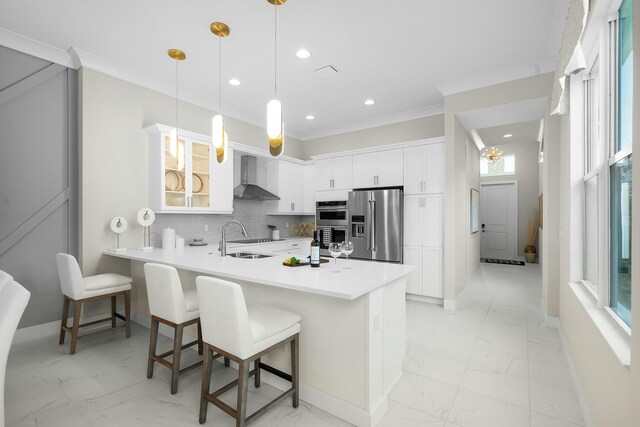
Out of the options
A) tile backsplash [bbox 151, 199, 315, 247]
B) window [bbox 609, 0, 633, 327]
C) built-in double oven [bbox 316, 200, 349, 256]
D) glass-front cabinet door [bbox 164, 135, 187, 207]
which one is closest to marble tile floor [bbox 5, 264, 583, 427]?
window [bbox 609, 0, 633, 327]

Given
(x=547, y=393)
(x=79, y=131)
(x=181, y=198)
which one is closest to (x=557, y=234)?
(x=547, y=393)

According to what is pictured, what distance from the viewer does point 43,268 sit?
9.88 ft

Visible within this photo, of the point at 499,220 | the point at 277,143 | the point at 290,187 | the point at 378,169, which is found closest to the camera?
the point at 277,143

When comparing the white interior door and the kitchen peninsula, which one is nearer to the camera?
the kitchen peninsula

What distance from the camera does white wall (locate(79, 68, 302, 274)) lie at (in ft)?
10.4

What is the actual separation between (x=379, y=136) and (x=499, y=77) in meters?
2.03

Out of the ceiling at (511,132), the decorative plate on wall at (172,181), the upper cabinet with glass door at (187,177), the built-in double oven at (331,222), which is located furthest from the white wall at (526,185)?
the decorative plate on wall at (172,181)

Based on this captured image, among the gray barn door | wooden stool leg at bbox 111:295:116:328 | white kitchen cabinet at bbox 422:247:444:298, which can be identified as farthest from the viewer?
white kitchen cabinet at bbox 422:247:444:298

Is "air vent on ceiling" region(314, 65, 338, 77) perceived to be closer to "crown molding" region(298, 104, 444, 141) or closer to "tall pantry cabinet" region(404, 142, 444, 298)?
"tall pantry cabinet" region(404, 142, 444, 298)

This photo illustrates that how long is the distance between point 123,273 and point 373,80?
375 centimetres

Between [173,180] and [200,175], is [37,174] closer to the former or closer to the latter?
[173,180]

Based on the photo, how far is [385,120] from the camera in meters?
5.06

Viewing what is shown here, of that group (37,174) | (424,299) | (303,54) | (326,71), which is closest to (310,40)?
(303,54)

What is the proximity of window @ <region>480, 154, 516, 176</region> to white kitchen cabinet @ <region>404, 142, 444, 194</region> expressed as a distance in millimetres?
5451
